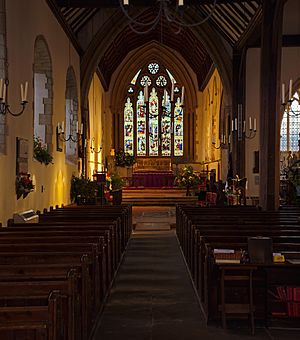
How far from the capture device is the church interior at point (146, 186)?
4.64 m

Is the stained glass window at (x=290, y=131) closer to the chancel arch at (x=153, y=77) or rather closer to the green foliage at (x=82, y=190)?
the green foliage at (x=82, y=190)

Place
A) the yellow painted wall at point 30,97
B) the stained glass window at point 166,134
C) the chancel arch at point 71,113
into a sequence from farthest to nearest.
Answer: the stained glass window at point 166,134 → the chancel arch at point 71,113 → the yellow painted wall at point 30,97

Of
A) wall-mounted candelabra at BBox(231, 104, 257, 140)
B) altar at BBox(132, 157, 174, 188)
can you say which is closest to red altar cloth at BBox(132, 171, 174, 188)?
altar at BBox(132, 157, 174, 188)

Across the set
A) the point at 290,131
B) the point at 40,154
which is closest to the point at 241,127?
the point at 290,131

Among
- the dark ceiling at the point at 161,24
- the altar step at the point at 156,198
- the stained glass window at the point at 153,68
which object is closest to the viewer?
the dark ceiling at the point at 161,24

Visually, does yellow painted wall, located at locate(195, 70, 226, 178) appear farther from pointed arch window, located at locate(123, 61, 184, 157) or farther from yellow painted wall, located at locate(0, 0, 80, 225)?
yellow painted wall, located at locate(0, 0, 80, 225)

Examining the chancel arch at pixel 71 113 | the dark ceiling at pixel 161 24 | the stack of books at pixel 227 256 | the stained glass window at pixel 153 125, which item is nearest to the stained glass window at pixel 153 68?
the stained glass window at pixel 153 125

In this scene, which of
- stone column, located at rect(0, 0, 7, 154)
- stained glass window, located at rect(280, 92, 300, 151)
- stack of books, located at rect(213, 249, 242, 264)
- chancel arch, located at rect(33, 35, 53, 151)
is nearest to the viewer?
stack of books, located at rect(213, 249, 242, 264)

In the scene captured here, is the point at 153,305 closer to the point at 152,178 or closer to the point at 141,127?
the point at 152,178

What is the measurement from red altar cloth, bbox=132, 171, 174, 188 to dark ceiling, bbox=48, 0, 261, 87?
4.61 meters

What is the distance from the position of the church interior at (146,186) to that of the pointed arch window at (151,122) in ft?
1.42

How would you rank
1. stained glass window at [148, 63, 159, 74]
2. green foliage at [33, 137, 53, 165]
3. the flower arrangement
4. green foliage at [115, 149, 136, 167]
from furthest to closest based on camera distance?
stained glass window at [148, 63, 159, 74] → green foliage at [115, 149, 136, 167] → green foliage at [33, 137, 53, 165] → the flower arrangement

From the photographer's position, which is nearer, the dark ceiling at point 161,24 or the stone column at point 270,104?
the stone column at point 270,104

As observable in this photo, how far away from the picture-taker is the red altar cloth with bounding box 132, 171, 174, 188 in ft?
81.9
